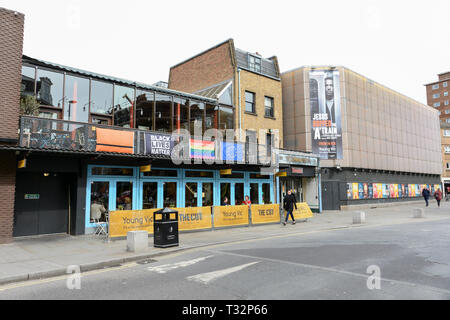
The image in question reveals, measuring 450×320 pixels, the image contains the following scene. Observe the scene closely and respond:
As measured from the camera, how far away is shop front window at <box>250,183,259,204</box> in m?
20.8

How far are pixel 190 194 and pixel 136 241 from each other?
7541 millimetres

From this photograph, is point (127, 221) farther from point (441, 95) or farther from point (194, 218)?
point (441, 95)

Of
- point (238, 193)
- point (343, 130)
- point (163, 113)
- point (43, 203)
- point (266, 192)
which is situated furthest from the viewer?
point (343, 130)

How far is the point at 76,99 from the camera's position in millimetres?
14141

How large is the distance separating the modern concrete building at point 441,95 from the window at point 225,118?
272 ft

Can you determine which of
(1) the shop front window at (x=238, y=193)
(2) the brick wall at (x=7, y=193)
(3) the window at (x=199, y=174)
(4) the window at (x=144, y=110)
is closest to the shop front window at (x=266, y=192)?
(1) the shop front window at (x=238, y=193)

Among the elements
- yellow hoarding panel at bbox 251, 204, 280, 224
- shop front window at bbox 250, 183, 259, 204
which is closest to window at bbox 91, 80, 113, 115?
A: yellow hoarding panel at bbox 251, 204, 280, 224

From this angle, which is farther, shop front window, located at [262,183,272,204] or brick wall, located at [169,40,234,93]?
brick wall, located at [169,40,234,93]

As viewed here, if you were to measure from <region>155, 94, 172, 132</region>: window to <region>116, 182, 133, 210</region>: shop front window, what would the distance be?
3410 millimetres

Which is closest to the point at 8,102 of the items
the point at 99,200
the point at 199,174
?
the point at 99,200

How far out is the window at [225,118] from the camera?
66.0 feet

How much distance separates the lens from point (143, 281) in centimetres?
673

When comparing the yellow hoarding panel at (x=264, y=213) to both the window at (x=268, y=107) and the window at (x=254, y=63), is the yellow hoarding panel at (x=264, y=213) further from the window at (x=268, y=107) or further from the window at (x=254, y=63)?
the window at (x=254, y=63)

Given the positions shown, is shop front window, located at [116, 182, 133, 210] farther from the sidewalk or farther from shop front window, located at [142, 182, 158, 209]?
the sidewalk
